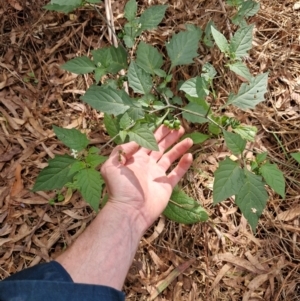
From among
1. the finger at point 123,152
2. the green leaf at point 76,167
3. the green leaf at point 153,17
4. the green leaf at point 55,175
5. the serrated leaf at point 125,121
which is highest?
the green leaf at point 153,17

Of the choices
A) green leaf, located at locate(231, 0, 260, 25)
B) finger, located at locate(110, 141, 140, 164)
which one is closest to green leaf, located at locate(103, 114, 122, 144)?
finger, located at locate(110, 141, 140, 164)

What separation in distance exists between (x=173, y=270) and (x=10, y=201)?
2.50 ft

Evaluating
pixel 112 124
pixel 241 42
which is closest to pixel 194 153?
pixel 112 124

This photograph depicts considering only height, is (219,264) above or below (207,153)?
below

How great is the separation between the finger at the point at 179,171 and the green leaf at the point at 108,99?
0.35 metres

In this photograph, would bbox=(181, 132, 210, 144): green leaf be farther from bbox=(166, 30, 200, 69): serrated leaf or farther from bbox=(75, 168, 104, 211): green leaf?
bbox=(75, 168, 104, 211): green leaf

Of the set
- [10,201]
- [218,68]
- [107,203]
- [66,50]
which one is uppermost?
[66,50]

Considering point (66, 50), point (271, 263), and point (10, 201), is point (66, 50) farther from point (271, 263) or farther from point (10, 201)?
point (271, 263)

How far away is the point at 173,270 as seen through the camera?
71.8 inches

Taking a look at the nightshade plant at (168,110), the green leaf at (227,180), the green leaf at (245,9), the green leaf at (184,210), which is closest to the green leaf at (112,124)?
the nightshade plant at (168,110)

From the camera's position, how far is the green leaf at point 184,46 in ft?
5.56

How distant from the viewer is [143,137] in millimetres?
1474

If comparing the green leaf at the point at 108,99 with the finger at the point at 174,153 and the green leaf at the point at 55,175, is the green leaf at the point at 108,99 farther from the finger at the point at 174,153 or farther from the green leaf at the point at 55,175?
the finger at the point at 174,153

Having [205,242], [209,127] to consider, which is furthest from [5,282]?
[209,127]
